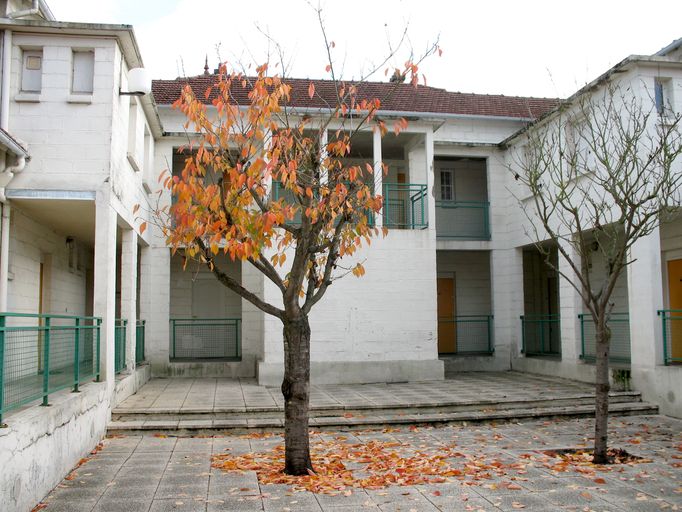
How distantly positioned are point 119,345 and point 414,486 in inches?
272

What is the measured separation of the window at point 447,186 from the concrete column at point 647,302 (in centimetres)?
746

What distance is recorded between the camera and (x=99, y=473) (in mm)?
7523

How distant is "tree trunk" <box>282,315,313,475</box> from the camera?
23.6 ft

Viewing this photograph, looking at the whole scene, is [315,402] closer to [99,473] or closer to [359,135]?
[99,473]

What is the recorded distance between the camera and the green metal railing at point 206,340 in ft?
57.0

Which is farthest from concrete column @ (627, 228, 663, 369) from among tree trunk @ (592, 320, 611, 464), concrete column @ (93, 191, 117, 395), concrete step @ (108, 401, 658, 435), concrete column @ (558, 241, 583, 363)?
concrete column @ (93, 191, 117, 395)

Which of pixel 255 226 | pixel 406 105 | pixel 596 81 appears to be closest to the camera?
pixel 255 226

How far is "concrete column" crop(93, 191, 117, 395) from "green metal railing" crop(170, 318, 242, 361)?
7.03m

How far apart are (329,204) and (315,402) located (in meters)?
5.60

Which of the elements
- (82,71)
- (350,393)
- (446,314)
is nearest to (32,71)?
(82,71)

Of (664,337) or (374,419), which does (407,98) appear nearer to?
(664,337)

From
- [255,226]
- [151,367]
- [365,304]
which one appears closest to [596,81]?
[365,304]

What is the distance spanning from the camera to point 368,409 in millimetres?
11234

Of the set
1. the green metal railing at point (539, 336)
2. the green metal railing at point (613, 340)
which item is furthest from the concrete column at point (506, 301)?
the green metal railing at point (613, 340)
